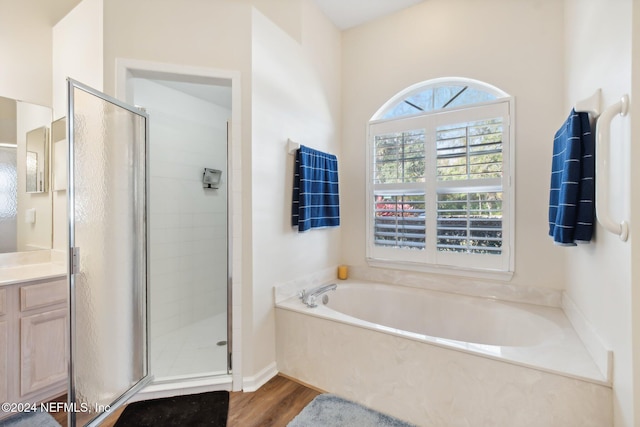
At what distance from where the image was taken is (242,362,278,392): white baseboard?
6.52ft

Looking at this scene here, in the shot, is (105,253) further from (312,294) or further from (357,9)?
(357,9)

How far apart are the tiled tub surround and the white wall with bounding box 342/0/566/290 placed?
0.45m

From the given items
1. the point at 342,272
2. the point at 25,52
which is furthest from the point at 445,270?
the point at 25,52

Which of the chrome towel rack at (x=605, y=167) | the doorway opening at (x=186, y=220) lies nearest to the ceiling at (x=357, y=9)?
the doorway opening at (x=186, y=220)

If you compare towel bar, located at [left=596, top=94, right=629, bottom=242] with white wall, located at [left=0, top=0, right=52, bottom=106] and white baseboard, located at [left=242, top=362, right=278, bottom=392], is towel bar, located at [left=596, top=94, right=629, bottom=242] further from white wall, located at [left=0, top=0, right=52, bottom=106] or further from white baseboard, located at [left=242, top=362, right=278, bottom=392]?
white wall, located at [left=0, top=0, right=52, bottom=106]

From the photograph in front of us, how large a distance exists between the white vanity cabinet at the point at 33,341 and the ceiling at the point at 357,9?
298 centimetres

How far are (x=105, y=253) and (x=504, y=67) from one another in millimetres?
3022

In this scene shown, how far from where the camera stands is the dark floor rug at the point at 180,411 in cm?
167

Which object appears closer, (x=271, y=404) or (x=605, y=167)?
(x=605, y=167)

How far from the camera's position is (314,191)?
244 centimetres

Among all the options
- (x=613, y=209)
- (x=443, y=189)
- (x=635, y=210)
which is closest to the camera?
(x=635, y=210)

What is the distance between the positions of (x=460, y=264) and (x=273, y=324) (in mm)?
1563

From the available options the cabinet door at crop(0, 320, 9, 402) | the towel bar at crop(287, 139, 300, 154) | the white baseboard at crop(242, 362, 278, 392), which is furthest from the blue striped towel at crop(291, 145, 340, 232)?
the cabinet door at crop(0, 320, 9, 402)

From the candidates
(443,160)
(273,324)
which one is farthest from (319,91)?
(273,324)
